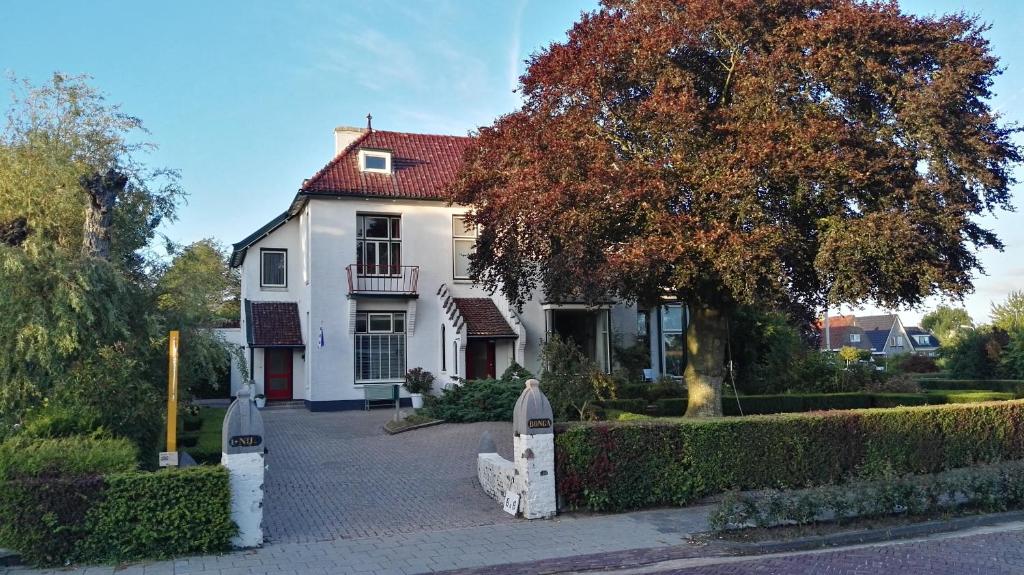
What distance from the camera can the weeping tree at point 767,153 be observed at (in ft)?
44.8

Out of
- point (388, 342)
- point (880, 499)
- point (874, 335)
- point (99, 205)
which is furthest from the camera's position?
point (874, 335)

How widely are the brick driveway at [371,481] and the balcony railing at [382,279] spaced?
18.1 ft

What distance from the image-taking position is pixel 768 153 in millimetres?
13445

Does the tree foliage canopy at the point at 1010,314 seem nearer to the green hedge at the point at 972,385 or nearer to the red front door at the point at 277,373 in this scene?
the green hedge at the point at 972,385

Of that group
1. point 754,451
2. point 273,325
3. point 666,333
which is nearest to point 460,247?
point 273,325

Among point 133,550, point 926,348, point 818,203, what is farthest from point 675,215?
point 926,348

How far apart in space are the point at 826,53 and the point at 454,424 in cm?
1164

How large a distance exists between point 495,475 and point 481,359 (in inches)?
584

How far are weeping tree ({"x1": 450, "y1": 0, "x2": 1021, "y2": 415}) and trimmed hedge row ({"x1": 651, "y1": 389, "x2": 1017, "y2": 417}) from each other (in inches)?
231

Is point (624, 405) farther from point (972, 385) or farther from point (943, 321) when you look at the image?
point (943, 321)

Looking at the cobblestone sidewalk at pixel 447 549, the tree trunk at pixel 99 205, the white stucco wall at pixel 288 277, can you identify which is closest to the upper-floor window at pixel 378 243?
the white stucco wall at pixel 288 277

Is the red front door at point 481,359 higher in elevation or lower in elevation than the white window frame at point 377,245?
lower

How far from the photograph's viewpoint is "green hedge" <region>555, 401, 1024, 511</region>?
10625 mm

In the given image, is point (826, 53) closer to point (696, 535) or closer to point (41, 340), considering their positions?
point (696, 535)
